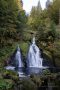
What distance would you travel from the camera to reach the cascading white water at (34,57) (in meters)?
23.1

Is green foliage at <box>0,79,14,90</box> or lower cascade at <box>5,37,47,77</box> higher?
lower cascade at <box>5,37,47,77</box>

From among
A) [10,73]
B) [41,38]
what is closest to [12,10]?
[41,38]

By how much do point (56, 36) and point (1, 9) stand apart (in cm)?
616

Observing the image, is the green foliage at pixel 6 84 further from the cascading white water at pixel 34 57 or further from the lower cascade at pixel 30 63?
the cascading white water at pixel 34 57

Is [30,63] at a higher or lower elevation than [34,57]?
lower

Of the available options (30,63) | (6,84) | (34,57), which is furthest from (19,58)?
(6,84)

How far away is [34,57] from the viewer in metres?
23.7

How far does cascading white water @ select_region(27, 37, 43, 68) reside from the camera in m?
23.1

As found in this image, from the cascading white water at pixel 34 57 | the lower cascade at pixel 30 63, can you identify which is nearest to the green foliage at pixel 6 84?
the lower cascade at pixel 30 63

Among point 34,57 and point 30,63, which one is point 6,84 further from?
point 34,57

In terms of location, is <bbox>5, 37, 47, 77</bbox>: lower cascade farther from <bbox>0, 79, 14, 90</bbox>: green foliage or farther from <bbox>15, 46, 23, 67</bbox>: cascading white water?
<bbox>0, 79, 14, 90</bbox>: green foliage

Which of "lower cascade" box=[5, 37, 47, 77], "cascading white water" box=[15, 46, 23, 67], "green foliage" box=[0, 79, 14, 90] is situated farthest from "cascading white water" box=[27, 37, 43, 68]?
"green foliage" box=[0, 79, 14, 90]

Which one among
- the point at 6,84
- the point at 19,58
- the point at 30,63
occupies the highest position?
the point at 19,58

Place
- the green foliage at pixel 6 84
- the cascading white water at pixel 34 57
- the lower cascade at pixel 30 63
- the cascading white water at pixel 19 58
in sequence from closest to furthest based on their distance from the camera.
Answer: the green foliage at pixel 6 84
the lower cascade at pixel 30 63
the cascading white water at pixel 19 58
the cascading white water at pixel 34 57
